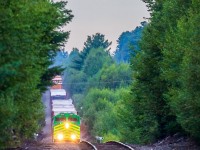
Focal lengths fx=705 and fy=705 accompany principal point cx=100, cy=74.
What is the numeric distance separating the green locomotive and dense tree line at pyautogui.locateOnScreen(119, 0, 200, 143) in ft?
15.6

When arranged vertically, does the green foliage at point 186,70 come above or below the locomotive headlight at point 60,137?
above

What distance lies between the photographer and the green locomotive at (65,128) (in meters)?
57.2

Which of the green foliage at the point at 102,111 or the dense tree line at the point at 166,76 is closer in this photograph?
the dense tree line at the point at 166,76

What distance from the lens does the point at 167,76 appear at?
41.6 meters

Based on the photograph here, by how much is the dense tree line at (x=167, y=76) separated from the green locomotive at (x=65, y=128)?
4769mm

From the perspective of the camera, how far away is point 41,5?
3319 cm

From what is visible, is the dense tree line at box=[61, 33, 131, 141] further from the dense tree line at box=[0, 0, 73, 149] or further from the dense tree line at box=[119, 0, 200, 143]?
the dense tree line at box=[0, 0, 73, 149]

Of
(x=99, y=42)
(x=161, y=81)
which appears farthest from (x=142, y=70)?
(x=99, y=42)

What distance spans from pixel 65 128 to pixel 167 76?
17674 mm

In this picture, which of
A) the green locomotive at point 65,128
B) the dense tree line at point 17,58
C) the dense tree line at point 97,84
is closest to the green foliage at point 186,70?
the dense tree line at point 17,58

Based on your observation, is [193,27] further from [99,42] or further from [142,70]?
[99,42]

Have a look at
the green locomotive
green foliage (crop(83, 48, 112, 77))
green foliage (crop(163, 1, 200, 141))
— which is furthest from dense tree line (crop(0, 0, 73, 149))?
green foliage (crop(83, 48, 112, 77))

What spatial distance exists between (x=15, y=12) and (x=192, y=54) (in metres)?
11.2

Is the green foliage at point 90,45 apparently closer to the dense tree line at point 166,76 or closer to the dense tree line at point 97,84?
the dense tree line at point 97,84
